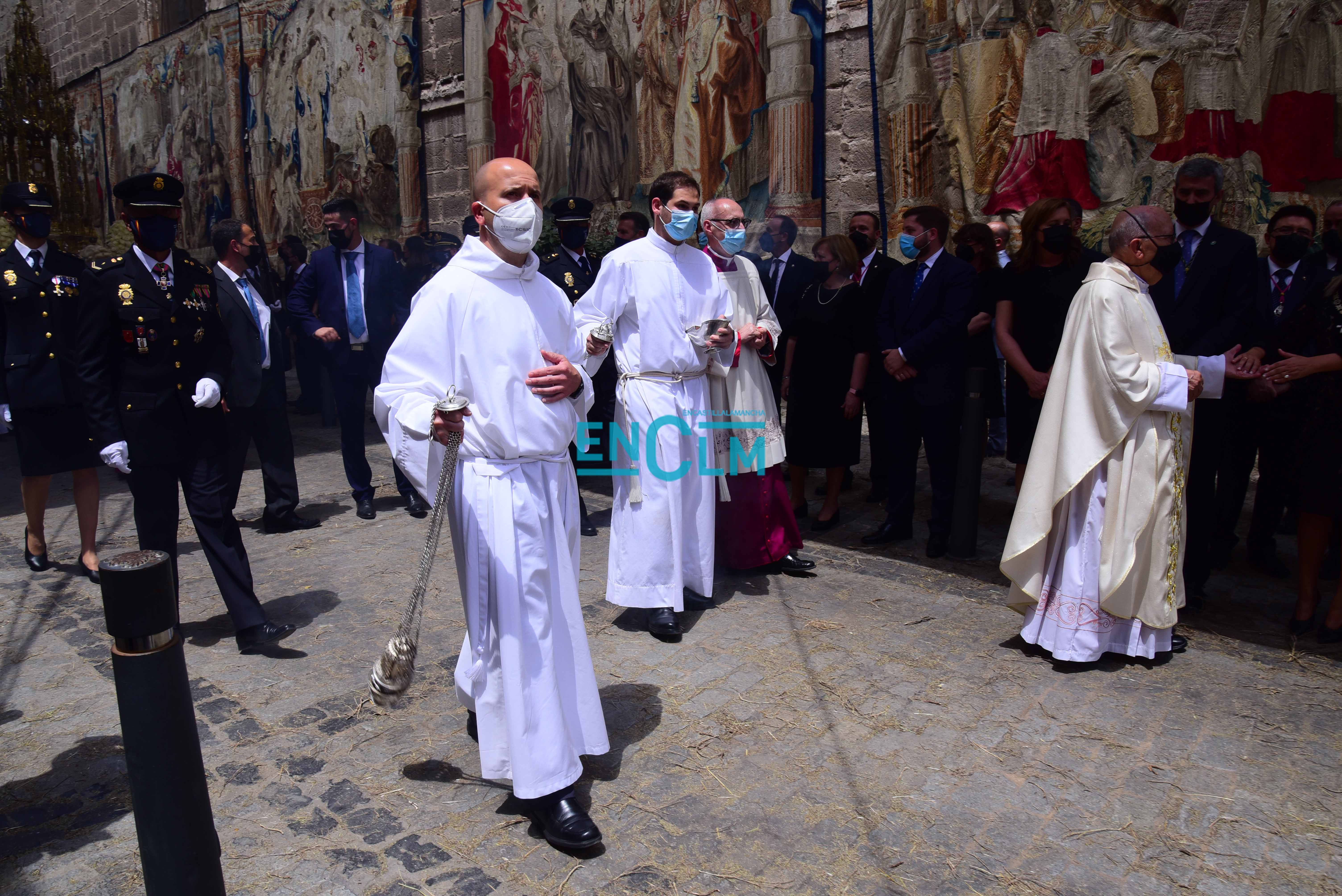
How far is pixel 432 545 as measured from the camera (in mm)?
2891

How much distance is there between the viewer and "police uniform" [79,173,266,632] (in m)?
4.20

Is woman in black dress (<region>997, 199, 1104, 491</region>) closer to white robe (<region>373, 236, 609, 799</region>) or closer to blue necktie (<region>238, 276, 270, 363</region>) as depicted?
white robe (<region>373, 236, 609, 799</region>)

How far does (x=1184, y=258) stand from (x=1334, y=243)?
4.07 feet

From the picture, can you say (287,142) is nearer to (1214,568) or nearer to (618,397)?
(618,397)

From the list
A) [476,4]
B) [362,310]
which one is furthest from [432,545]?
[476,4]

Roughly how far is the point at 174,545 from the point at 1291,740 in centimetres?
470

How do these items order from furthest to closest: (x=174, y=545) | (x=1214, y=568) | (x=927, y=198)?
(x=927, y=198) → (x=1214, y=568) → (x=174, y=545)

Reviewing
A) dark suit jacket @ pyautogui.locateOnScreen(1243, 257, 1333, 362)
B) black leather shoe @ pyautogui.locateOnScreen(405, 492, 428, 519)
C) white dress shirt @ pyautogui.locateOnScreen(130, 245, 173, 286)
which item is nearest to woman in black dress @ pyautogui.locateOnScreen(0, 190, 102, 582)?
white dress shirt @ pyautogui.locateOnScreen(130, 245, 173, 286)

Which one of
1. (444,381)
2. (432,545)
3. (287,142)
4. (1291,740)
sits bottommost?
(1291,740)

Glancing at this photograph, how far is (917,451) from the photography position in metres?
6.12

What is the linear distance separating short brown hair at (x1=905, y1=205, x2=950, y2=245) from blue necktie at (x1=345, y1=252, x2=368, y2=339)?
12.8ft

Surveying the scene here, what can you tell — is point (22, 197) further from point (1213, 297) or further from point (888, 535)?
point (1213, 297)

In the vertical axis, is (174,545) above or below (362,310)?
below

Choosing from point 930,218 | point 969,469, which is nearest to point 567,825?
point 969,469
